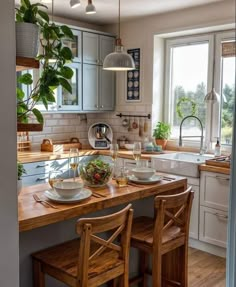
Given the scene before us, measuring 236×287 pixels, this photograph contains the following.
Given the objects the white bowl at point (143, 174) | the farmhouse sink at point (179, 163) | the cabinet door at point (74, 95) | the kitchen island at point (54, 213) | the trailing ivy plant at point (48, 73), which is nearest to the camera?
the kitchen island at point (54, 213)

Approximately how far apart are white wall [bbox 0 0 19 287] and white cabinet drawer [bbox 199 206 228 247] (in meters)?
2.37

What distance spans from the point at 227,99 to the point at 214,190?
3.92 feet

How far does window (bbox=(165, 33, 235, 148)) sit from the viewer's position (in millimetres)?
4078

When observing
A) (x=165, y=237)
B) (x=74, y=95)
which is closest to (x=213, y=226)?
(x=165, y=237)

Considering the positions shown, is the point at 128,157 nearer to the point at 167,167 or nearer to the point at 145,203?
the point at 167,167

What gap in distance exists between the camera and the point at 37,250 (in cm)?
205

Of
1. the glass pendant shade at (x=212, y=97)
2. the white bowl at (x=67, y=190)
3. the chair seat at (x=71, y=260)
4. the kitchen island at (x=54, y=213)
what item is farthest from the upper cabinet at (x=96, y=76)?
the chair seat at (x=71, y=260)

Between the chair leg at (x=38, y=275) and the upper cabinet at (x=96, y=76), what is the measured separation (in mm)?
2851

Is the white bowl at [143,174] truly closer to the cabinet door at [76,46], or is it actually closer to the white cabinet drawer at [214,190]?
the white cabinet drawer at [214,190]

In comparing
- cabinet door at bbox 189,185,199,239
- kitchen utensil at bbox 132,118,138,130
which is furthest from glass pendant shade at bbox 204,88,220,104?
kitchen utensil at bbox 132,118,138,130

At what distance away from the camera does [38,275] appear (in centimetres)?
195

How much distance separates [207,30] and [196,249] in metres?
2.47

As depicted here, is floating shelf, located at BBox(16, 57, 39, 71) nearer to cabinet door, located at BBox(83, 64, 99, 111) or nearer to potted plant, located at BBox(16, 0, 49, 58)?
potted plant, located at BBox(16, 0, 49, 58)

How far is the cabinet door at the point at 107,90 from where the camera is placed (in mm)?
4762
